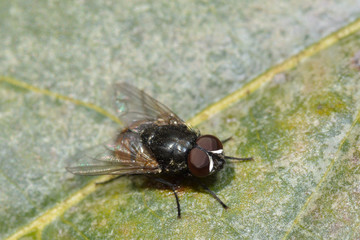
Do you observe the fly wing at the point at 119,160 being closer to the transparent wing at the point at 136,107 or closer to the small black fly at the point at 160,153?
the small black fly at the point at 160,153

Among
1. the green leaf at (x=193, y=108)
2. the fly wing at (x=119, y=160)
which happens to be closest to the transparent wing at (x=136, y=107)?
the green leaf at (x=193, y=108)

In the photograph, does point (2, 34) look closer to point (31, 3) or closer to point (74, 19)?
point (31, 3)

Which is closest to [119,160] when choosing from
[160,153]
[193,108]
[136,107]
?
[160,153]

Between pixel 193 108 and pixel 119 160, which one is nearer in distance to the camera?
pixel 119 160

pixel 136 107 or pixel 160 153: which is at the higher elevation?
pixel 136 107

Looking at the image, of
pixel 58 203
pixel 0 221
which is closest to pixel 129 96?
pixel 58 203

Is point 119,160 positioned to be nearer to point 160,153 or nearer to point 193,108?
point 160,153

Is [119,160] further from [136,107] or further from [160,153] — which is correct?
[136,107]

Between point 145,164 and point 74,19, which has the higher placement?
point 74,19
